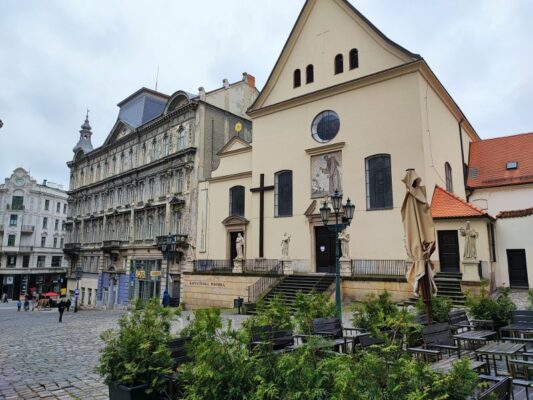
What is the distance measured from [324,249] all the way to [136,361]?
1906 centimetres

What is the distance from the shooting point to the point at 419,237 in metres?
8.52

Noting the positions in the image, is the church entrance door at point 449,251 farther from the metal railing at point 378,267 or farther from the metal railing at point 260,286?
the metal railing at point 260,286

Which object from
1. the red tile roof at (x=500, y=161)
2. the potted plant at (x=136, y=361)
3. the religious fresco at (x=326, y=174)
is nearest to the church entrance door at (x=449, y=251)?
the religious fresco at (x=326, y=174)

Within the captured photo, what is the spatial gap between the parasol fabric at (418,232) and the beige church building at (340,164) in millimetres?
9187

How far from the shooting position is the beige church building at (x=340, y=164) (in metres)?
20.3

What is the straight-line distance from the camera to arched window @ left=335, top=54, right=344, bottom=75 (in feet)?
79.7

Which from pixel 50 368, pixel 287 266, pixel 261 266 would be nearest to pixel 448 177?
pixel 287 266

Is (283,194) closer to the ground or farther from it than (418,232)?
farther from it

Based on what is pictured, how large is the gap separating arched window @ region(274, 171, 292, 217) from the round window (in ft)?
10.1

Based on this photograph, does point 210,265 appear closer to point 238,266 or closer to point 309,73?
point 238,266

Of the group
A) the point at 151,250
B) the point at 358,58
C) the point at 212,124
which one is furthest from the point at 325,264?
A: the point at 151,250

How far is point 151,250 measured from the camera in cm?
3425

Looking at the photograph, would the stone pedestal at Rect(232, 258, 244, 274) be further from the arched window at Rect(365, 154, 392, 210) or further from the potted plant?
the potted plant

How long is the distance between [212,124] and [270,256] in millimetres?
13008
